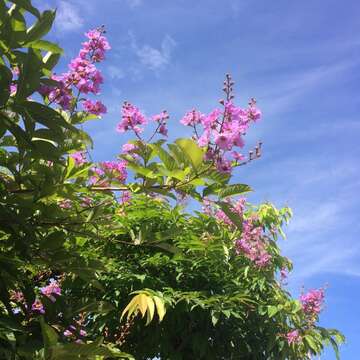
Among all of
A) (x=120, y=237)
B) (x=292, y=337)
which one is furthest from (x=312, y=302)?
(x=120, y=237)

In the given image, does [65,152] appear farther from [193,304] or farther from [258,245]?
[258,245]

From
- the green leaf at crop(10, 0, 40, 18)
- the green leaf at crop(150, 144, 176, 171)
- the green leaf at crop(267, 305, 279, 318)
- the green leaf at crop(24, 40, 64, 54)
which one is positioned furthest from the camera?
the green leaf at crop(267, 305, 279, 318)

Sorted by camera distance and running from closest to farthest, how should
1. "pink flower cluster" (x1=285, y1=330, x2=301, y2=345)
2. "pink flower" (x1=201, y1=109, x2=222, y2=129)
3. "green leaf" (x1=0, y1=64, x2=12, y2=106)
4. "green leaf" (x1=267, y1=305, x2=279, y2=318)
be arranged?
"green leaf" (x1=0, y1=64, x2=12, y2=106), "pink flower" (x1=201, y1=109, x2=222, y2=129), "green leaf" (x1=267, y1=305, x2=279, y2=318), "pink flower cluster" (x1=285, y1=330, x2=301, y2=345)

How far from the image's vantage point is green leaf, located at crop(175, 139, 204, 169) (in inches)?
61.4

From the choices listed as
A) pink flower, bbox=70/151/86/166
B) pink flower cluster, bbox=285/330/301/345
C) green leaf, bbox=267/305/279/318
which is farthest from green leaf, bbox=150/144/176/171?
pink flower cluster, bbox=285/330/301/345

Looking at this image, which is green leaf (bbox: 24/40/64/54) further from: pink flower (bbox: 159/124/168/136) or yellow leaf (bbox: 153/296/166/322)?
yellow leaf (bbox: 153/296/166/322)

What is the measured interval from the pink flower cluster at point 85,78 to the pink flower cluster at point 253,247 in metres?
1.80

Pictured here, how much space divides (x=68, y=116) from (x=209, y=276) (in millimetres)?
1783

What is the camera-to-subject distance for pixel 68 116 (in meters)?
2.08

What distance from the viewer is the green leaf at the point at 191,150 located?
1.56m

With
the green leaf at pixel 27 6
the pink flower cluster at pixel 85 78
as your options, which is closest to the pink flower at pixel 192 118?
the pink flower cluster at pixel 85 78

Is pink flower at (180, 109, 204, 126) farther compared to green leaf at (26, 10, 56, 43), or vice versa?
pink flower at (180, 109, 204, 126)

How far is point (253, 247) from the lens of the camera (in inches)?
147

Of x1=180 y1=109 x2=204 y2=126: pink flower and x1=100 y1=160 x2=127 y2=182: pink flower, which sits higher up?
x1=180 y1=109 x2=204 y2=126: pink flower
